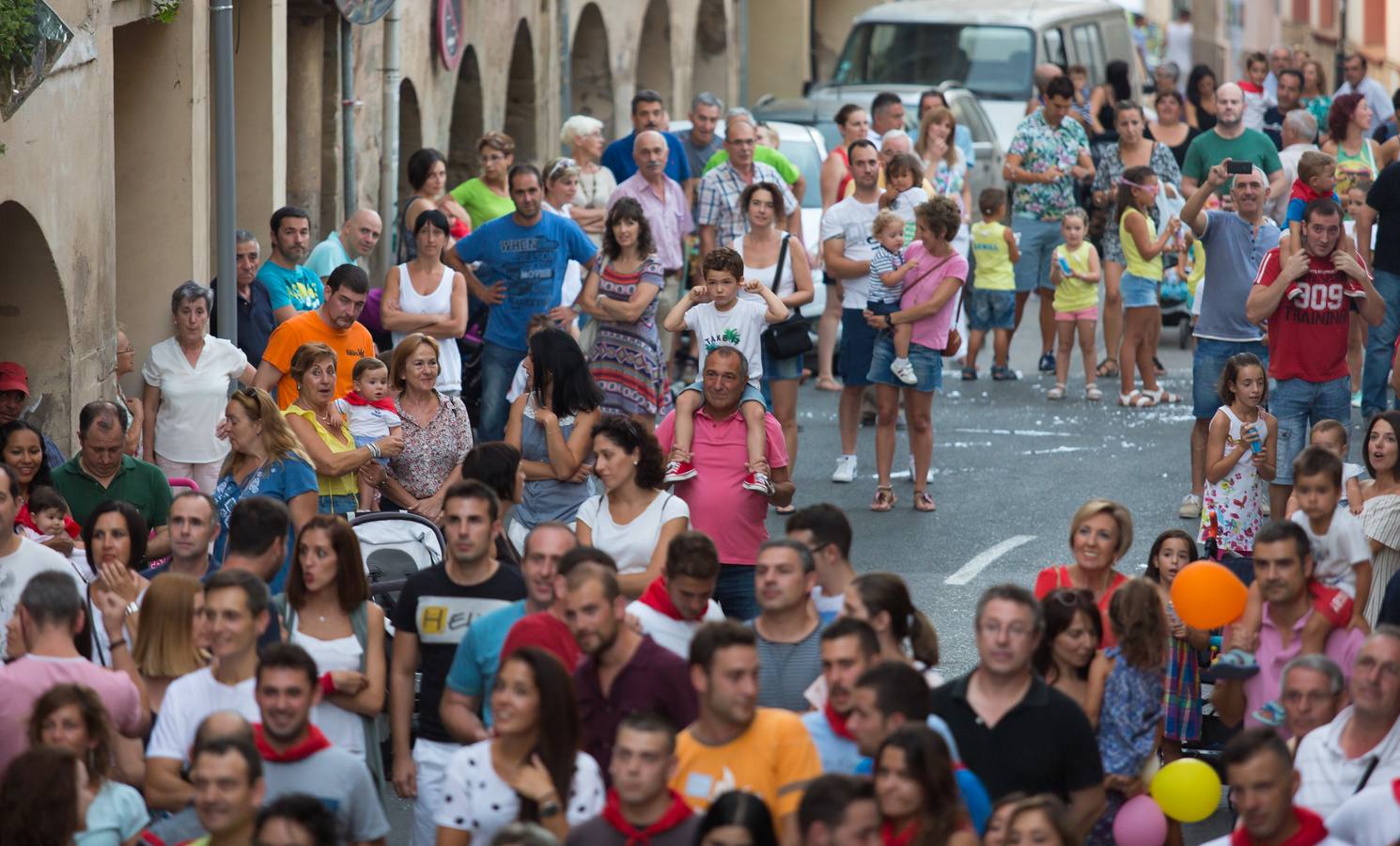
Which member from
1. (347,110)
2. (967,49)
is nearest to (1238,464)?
(347,110)

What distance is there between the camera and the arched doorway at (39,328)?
36.2 ft

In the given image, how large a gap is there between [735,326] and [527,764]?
17.9ft

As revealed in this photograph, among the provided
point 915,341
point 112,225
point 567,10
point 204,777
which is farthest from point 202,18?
point 567,10

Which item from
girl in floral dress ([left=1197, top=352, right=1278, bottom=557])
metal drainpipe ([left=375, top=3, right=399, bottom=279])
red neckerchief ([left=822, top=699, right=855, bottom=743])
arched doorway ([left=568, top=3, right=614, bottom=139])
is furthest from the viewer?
arched doorway ([left=568, top=3, right=614, bottom=139])

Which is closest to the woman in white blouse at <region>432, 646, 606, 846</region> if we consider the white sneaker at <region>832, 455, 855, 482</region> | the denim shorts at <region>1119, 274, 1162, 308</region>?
the white sneaker at <region>832, 455, 855, 482</region>

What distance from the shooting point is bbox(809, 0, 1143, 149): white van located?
24.2m

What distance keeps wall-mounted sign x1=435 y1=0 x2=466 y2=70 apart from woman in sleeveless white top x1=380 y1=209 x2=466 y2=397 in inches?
248

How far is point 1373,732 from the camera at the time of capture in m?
6.55

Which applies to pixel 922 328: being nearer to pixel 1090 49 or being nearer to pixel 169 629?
pixel 169 629

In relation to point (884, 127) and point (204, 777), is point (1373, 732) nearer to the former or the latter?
point (204, 777)

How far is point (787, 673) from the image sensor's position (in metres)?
7.07

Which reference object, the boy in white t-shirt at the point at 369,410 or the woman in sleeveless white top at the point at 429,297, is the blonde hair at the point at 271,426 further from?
the woman in sleeveless white top at the point at 429,297

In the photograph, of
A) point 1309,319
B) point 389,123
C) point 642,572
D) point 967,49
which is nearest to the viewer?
point 642,572

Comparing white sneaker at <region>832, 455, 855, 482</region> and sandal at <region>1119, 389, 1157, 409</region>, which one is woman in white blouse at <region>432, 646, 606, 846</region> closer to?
white sneaker at <region>832, 455, 855, 482</region>
